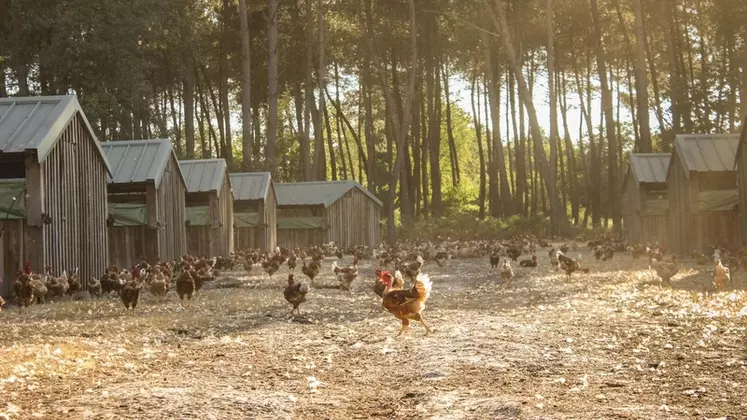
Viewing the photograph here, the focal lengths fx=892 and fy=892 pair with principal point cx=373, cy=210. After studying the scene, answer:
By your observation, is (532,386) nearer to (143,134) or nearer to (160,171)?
(160,171)

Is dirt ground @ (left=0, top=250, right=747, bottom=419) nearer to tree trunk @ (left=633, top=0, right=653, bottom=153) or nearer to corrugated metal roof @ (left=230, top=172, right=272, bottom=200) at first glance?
corrugated metal roof @ (left=230, top=172, right=272, bottom=200)

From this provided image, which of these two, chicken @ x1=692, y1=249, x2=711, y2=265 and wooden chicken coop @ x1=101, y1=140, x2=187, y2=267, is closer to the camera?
chicken @ x1=692, y1=249, x2=711, y2=265

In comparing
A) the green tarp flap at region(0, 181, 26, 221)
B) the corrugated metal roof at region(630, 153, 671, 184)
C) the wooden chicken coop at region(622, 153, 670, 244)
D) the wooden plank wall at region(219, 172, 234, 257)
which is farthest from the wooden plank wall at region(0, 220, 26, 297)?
the corrugated metal roof at region(630, 153, 671, 184)

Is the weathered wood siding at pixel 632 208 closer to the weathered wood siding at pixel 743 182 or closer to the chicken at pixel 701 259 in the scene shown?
the weathered wood siding at pixel 743 182

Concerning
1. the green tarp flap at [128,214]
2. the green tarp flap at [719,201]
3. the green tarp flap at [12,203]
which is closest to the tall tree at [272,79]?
the green tarp flap at [128,214]

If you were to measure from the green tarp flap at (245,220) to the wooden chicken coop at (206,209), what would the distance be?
4466mm

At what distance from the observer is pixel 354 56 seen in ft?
211

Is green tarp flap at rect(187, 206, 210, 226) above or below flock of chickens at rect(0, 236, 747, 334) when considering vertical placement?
above

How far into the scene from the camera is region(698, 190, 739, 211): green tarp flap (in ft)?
106

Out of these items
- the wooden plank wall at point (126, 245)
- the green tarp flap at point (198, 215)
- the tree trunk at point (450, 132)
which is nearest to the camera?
Answer: the wooden plank wall at point (126, 245)

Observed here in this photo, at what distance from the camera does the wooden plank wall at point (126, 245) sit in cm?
2931

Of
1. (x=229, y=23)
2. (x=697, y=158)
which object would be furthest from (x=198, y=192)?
(x=229, y=23)

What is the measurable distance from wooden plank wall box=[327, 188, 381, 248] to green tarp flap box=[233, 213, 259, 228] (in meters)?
5.11

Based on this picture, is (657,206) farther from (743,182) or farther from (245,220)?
(245,220)
